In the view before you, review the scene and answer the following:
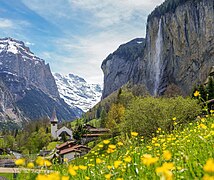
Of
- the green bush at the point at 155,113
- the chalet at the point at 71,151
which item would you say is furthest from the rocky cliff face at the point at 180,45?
Result: the green bush at the point at 155,113

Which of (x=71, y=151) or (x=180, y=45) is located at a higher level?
(x=180, y=45)

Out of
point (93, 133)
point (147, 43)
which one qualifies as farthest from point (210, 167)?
point (147, 43)

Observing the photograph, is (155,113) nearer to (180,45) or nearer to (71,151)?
(71,151)

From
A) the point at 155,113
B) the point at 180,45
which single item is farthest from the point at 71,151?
the point at 180,45

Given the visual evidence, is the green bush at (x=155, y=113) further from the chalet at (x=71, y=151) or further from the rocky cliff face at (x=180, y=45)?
the rocky cliff face at (x=180, y=45)

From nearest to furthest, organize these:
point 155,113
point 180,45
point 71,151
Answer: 1. point 71,151
2. point 155,113
3. point 180,45

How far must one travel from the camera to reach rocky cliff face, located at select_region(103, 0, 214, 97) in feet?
333

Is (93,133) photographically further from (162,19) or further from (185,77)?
(162,19)

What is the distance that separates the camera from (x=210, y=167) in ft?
5.98

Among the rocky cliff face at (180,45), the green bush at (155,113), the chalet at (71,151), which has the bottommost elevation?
the chalet at (71,151)

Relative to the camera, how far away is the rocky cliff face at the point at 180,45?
10144 centimetres

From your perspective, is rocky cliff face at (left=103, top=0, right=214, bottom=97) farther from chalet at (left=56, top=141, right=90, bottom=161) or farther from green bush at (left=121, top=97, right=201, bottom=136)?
green bush at (left=121, top=97, right=201, bottom=136)

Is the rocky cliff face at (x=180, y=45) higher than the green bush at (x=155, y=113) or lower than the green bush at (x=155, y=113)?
higher

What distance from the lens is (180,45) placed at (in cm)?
11375
